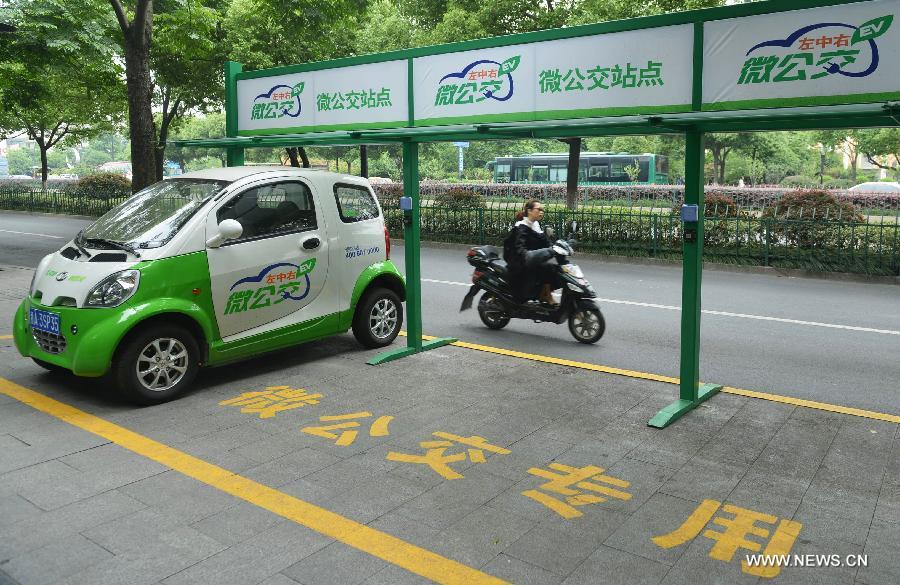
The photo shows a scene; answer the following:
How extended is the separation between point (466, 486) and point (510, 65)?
13.0 ft

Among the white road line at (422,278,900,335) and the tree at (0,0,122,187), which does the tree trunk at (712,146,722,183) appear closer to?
the tree at (0,0,122,187)

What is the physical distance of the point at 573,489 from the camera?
4445 millimetres

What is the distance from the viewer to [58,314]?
5.86 m

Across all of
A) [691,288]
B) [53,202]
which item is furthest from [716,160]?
[691,288]

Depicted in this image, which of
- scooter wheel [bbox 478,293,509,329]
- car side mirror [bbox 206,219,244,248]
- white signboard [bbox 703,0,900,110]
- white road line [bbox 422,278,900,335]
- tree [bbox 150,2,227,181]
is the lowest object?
white road line [bbox 422,278,900,335]

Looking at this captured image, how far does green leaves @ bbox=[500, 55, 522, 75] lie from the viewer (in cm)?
676

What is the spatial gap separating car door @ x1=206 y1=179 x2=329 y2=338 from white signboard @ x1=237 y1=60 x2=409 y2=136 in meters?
1.36

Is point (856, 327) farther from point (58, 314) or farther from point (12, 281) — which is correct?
point (12, 281)

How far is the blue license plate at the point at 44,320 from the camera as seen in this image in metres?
5.88

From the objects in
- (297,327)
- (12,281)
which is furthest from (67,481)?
(12,281)

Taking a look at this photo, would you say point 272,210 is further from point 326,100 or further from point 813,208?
point 813,208

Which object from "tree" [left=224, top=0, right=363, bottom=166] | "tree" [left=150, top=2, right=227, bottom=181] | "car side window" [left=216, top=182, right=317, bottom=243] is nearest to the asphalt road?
"car side window" [left=216, top=182, right=317, bottom=243]

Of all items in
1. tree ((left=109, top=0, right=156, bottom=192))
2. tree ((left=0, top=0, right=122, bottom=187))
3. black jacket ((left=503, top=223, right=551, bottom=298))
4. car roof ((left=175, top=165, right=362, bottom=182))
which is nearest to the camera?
car roof ((left=175, top=165, right=362, bottom=182))

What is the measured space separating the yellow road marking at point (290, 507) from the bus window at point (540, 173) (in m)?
33.6
